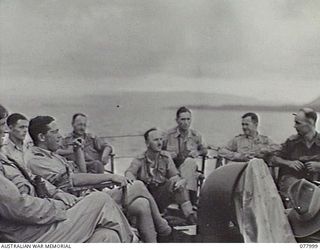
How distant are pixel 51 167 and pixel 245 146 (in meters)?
0.89

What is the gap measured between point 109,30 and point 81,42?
137 mm

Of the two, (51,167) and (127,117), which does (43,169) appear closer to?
(51,167)

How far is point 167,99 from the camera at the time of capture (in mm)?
2963

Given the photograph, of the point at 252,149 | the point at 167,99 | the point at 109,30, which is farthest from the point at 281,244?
the point at 109,30

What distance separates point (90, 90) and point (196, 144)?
54cm

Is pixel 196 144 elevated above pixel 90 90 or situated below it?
below

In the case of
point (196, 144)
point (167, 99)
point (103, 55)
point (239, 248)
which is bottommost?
point (239, 248)

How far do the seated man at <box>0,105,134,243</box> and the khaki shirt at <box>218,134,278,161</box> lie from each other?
22.4 inches

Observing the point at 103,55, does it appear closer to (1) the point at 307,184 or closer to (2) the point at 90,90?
(2) the point at 90,90

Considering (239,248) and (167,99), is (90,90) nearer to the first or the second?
(167,99)

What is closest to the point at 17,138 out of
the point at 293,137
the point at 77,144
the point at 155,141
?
the point at 77,144

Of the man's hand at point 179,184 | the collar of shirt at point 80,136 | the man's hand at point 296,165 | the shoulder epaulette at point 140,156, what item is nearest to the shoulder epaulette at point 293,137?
the man's hand at point 296,165

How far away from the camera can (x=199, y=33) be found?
9.75ft

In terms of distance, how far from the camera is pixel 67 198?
9.65 feet
